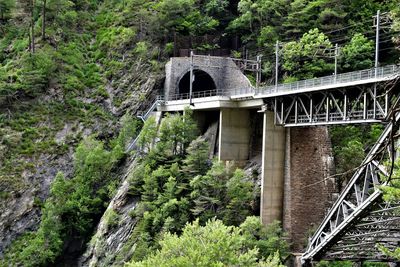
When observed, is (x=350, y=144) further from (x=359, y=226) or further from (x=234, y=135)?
(x=359, y=226)

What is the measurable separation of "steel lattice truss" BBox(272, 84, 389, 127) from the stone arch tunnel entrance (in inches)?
663

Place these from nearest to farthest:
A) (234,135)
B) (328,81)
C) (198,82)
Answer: (328,81) < (234,135) < (198,82)

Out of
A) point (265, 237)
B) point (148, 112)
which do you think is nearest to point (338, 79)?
point (265, 237)

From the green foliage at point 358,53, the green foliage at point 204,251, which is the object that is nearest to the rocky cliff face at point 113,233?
the green foliage at point 204,251

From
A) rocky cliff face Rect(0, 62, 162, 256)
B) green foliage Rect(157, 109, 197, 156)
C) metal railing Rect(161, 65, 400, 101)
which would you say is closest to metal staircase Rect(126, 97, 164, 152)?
rocky cliff face Rect(0, 62, 162, 256)

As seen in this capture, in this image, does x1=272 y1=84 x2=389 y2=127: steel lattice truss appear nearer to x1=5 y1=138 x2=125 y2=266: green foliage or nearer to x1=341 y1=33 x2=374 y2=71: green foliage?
x1=341 y1=33 x2=374 y2=71: green foliage

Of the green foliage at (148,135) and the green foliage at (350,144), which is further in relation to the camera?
the green foliage at (148,135)

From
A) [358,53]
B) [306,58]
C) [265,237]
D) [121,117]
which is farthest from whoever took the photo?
[121,117]

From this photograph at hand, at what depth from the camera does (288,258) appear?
Answer: 3125cm

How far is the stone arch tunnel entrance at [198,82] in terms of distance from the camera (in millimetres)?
51763

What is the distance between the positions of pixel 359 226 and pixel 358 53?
2089cm

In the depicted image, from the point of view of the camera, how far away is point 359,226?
25016mm

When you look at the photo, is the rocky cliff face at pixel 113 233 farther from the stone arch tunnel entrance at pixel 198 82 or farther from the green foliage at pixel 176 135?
the stone arch tunnel entrance at pixel 198 82

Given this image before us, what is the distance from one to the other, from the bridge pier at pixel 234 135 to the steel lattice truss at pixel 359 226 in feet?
41.0
